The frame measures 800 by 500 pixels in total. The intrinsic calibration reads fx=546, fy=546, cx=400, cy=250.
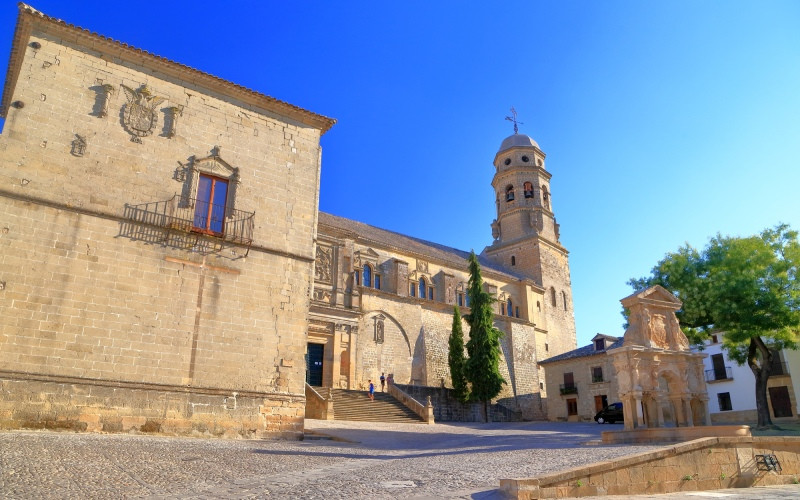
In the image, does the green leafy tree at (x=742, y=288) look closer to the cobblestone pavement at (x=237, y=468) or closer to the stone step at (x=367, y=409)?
the cobblestone pavement at (x=237, y=468)

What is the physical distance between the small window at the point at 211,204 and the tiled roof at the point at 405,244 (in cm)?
1678

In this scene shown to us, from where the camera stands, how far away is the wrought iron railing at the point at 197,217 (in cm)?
1357

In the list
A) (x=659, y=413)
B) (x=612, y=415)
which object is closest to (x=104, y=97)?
(x=659, y=413)

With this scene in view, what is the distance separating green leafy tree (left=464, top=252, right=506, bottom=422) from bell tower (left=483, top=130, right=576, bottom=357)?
12768 mm

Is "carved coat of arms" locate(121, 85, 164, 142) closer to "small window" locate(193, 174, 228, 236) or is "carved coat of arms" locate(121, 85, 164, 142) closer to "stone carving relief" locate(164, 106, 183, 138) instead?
"stone carving relief" locate(164, 106, 183, 138)

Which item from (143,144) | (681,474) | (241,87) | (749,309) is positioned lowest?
(681,474)

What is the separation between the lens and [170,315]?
1312 centimetres

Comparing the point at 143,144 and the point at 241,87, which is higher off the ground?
the point at 241,87

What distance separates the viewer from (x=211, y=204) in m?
14.6

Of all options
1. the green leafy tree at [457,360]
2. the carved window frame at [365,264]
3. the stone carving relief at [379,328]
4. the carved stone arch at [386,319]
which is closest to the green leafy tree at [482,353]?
Answer: the green leafy tree at [457,360]

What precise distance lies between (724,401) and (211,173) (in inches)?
1182

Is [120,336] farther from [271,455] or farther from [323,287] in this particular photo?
[323,287]

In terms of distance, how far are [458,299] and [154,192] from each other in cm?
2833

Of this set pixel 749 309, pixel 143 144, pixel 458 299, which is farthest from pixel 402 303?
pixel 143 144
